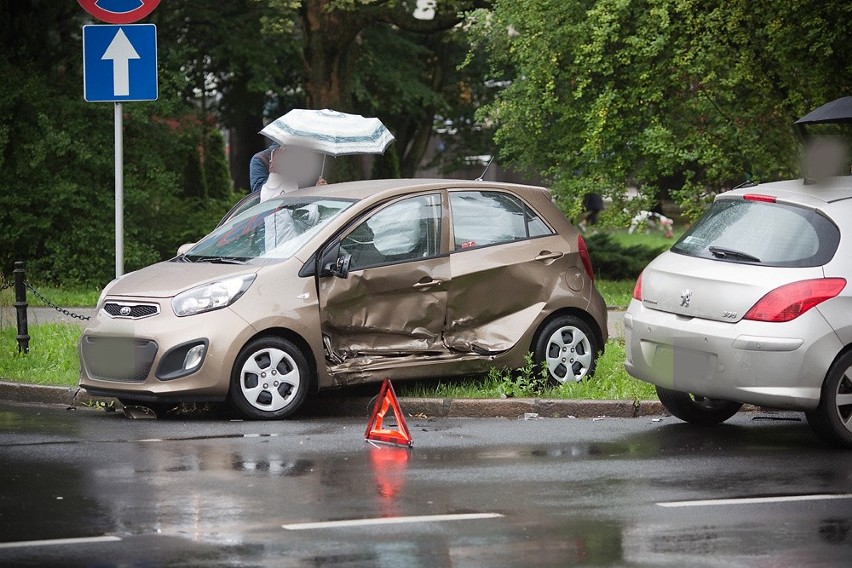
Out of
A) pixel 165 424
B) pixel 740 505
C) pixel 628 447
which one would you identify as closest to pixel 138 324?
pixel 165 424

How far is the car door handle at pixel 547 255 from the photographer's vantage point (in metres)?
11.9

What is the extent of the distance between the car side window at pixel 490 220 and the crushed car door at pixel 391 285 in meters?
0.18

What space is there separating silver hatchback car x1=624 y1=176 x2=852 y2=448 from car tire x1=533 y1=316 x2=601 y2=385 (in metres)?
1.57

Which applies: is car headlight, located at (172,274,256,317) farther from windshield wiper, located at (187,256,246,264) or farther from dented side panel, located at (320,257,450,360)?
dented side panel, located at (320,257,450,360)

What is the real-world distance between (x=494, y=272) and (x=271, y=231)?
5.57 ft

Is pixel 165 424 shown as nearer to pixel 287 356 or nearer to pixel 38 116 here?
pixel 287 356

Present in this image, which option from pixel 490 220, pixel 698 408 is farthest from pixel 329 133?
pixel 698 408

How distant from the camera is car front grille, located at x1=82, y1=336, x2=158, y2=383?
10.7 metres

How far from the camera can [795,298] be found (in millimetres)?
9492

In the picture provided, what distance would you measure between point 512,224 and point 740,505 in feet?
14.7

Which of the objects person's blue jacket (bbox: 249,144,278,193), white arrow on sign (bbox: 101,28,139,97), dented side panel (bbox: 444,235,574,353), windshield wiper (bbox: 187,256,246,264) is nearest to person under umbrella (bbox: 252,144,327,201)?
person's blue jacket (bbox: 249,144,278,193)

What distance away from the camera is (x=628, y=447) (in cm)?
983

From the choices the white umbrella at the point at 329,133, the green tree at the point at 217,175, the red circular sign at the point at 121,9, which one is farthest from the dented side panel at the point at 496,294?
the green tree at the point at 217,175

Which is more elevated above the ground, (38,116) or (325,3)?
(325,3)
